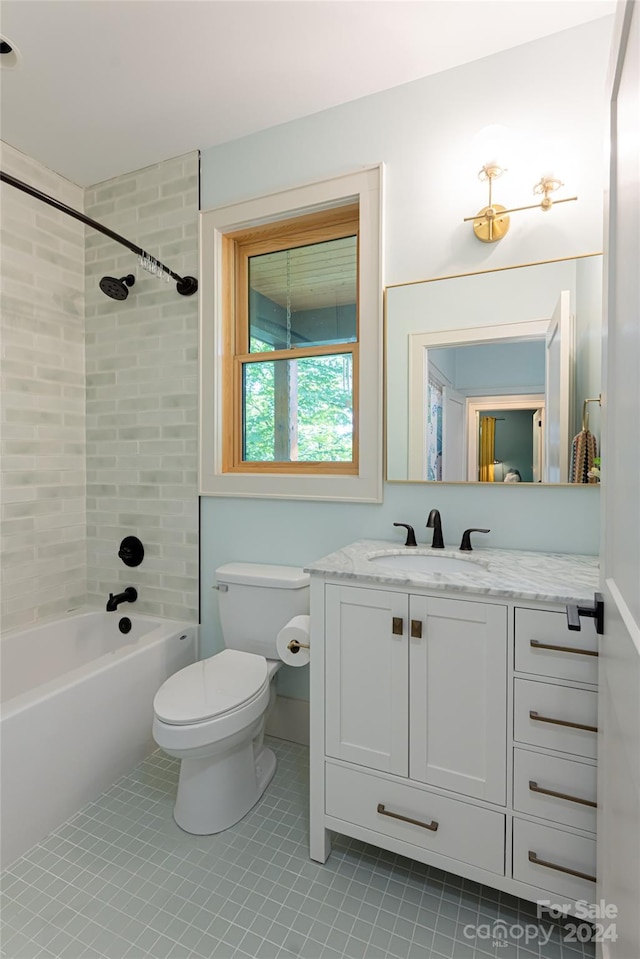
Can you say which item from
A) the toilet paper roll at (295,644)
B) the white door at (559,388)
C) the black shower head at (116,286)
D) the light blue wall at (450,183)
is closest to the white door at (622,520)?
the white door at (559,388)

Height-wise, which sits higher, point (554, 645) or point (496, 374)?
point (496, 374)

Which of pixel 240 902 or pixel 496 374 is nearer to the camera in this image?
pixel 240 902

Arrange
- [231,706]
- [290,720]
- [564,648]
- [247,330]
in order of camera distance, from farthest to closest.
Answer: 1. [247,330]
2. [290,720]
3. [231,706]
4. [564,648]

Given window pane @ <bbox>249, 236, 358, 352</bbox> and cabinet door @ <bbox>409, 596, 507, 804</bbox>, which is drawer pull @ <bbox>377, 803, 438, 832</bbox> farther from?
window pane @ <bbox>249, 236, 358, 352</bbox>

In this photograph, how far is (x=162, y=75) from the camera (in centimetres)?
180

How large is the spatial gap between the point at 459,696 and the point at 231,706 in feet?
2.38

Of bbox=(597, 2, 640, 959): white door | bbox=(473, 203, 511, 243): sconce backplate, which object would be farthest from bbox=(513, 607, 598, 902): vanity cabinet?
bbox=(473, 203, 511, 243): sconce backplate

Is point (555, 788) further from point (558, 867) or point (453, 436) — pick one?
point (453, 436)

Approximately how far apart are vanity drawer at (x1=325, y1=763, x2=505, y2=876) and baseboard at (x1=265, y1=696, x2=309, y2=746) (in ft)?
2.06

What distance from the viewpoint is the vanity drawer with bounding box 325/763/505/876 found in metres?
1.25

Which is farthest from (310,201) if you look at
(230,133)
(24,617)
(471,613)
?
(24,617)

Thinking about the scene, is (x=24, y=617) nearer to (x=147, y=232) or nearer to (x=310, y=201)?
(x=147, y=232)

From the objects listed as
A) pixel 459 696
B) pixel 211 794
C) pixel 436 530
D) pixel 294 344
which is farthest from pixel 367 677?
pixel 294 344

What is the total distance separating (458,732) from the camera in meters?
1.27
